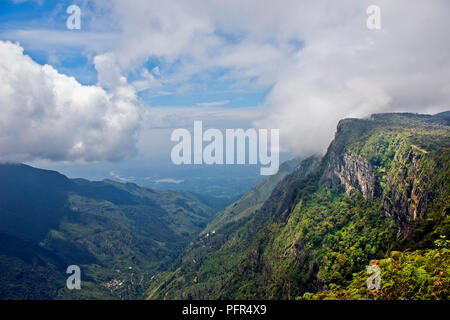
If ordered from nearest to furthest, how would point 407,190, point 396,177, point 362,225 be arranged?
1. point 407,190
2. point 396,177
3. point 362,225

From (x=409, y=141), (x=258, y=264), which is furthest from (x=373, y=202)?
(x=258, y=264)

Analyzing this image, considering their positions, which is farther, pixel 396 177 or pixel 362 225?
pixel 362 225

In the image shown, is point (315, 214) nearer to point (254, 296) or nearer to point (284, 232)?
point (284, 232)

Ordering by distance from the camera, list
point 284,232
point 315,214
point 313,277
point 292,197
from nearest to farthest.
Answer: point 313,277, point 315,214, point 284,232, point 292,197

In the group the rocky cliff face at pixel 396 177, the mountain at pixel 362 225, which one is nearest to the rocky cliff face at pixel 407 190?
the rocky cliff face at pixel 396 177

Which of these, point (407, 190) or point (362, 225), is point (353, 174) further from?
point (407, 190)

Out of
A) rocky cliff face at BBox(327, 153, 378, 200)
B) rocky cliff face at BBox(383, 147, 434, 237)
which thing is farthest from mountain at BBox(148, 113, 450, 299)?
rocky cliff face at BBox(327, 153, 378, 200)

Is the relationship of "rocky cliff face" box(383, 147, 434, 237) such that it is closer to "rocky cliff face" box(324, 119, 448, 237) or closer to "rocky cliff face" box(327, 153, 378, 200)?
"rocky cliff face" box(324, 119, 448, 237)

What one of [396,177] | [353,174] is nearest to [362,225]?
[396,177]

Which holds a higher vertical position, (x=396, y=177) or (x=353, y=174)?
(x=396, y=177)
